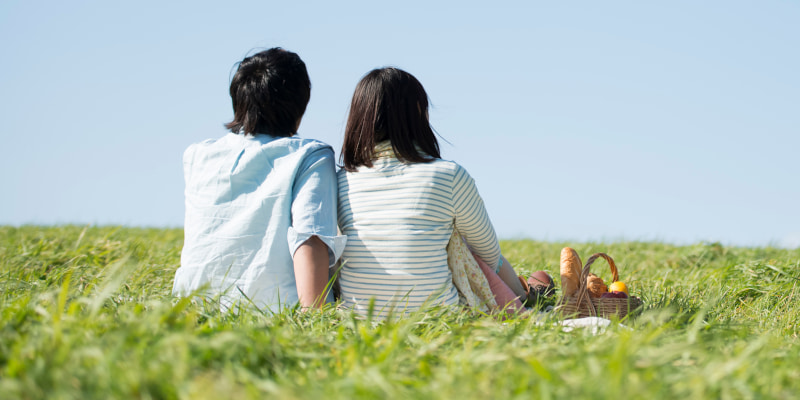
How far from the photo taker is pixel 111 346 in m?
1.65

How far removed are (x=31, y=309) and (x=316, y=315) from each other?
1.07 metres

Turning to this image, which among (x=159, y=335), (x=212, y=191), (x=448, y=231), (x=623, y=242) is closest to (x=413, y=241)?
(x=448, y=231)

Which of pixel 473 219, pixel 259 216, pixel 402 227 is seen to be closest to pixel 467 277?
pixel 473 219

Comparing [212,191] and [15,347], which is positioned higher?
[212,191]

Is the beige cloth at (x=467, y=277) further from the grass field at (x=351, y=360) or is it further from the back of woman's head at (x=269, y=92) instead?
the back of woman's head at (x=269, y=92)

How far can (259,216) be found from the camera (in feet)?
10.0

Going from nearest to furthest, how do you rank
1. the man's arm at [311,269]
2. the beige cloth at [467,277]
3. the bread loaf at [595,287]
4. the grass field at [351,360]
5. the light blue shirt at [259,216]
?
the grass field at [351,360] → the man's arm at [311,269] → the light blue shirt at [259,216] → the beige cloth at [467,277] → the bread loaf at [595,287]

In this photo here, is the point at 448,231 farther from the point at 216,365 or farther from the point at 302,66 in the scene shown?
the point at 216,365

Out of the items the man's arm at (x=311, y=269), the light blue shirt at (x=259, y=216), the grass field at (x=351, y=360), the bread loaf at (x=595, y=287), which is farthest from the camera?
the bread loaf at (x=595, y=287)

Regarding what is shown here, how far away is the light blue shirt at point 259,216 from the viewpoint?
300cm

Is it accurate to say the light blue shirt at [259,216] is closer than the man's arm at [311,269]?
No

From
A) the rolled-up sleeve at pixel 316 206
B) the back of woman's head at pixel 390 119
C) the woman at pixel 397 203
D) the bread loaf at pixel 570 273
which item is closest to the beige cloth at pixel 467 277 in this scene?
the woman at pixel 397 203

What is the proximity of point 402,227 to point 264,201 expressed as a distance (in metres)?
0.76

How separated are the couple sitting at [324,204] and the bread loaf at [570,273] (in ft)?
1.00
